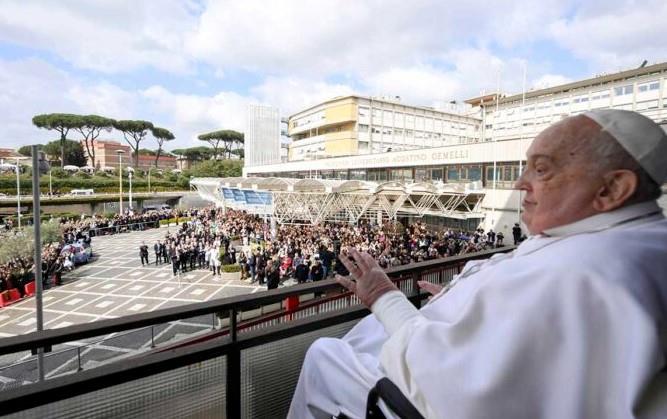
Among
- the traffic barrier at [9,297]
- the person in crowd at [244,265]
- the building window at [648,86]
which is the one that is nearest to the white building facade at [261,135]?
the building window at [648,86]

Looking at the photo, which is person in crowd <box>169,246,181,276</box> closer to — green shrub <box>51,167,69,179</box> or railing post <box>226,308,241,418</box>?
railing post <box>226,308,241,418</box>

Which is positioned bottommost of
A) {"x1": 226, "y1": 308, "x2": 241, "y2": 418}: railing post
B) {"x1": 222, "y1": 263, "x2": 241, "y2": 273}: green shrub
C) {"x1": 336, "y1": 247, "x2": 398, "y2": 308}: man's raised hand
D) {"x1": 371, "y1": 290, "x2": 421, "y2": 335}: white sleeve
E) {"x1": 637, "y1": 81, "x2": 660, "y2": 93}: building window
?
{"x1": 222, "y1": 263, "x2": 241, "y2": 273}: green shrub

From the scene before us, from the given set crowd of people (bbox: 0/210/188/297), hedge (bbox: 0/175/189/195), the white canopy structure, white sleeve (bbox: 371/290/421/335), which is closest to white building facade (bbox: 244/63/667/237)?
the white canopy structure

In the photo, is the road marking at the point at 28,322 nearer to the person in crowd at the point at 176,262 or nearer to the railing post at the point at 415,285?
the person in crowd at the point at 176,262

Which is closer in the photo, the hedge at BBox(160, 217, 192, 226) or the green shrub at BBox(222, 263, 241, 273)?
the green shrub at BBox(222, 263, 241, 273)

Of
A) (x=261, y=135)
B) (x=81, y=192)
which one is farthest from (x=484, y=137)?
(x=81, y=192)

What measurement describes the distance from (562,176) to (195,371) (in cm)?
172

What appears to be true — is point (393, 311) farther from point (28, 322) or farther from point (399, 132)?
point (399, 132)

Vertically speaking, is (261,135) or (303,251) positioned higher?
(261,135)

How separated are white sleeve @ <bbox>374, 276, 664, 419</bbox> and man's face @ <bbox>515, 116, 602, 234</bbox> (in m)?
0.30

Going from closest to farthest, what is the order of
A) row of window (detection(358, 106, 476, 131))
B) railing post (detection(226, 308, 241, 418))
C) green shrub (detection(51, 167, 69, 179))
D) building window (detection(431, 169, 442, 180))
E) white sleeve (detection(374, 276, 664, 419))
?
1. white sleeve (detection(374, 276, 664, 419))
2. railing post (detection(226, 308, 241, 418))
3. building window (detection(431, 169, 442, 180))
4. row of window (detection(358, 106, 476, 131))
5. green shrub (detection(51, 167, 69, 179))

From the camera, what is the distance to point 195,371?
72.2 inches

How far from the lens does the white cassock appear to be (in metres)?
0.84

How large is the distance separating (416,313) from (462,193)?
79.5ft
